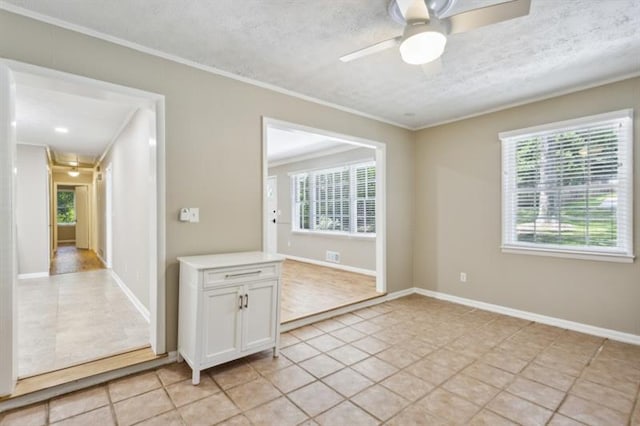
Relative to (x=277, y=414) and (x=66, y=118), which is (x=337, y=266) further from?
(x=66, y=118)

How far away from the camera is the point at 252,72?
2971 mm

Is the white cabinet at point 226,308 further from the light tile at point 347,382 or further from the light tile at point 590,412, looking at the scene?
the light tile at point 590,412

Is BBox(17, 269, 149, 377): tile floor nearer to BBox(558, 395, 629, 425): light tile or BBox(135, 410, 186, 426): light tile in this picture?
BBox(135, 410, 186, 426): light tile

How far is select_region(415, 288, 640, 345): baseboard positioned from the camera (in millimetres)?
3094

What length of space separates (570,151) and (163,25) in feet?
13.2

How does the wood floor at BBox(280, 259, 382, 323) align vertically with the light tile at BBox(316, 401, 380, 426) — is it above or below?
above

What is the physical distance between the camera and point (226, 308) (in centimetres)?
244

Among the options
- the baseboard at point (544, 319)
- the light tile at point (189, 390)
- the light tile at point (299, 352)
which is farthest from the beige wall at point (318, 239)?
the light tile at point (189, 390)

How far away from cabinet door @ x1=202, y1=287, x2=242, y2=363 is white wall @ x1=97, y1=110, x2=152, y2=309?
1.52m

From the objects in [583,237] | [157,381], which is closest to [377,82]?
[583,237]

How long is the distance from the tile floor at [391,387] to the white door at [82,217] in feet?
33.3

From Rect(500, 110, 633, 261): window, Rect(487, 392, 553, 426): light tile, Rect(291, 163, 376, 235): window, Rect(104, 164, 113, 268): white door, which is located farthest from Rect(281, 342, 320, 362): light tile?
Rect(104, 164, 113, 268): white door

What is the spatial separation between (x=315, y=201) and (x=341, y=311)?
12.4ft

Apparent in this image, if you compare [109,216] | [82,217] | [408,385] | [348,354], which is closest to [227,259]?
[348,354]
